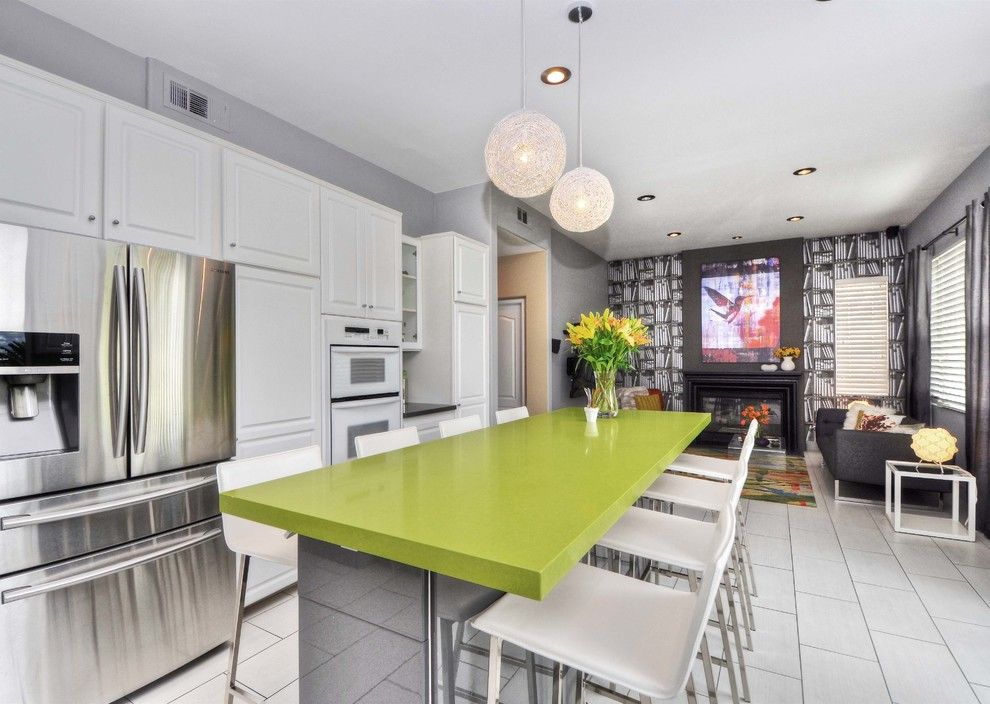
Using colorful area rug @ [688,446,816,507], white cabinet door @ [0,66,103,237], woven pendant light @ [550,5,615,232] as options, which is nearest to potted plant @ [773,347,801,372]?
colorful area rug @ [688,446,816,507]

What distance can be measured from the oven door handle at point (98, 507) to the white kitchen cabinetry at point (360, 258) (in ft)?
3.79

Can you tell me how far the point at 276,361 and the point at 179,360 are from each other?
1.65 feet

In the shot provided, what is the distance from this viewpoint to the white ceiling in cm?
219

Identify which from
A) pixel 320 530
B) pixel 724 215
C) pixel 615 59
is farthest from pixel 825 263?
pixel 320 530

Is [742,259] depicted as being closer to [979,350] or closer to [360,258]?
[979,350]

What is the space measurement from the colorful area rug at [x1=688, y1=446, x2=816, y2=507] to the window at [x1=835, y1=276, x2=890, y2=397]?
127cm

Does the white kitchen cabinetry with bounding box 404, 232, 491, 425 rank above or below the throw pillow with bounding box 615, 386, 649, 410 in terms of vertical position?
above

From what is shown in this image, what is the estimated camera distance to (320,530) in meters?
1.03

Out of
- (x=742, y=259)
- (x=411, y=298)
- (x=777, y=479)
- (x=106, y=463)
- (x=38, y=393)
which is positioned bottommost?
(x=777, y=479)

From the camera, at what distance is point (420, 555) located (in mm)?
880

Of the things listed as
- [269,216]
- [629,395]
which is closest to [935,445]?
[629,395]

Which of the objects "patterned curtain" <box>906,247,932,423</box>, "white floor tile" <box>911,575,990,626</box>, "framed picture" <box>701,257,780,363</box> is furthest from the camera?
"framed picture" <box>701,257,780,363</box>

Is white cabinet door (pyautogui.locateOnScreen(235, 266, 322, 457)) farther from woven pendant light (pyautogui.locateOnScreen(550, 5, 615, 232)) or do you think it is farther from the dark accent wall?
the dark accent wall

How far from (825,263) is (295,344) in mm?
6635
